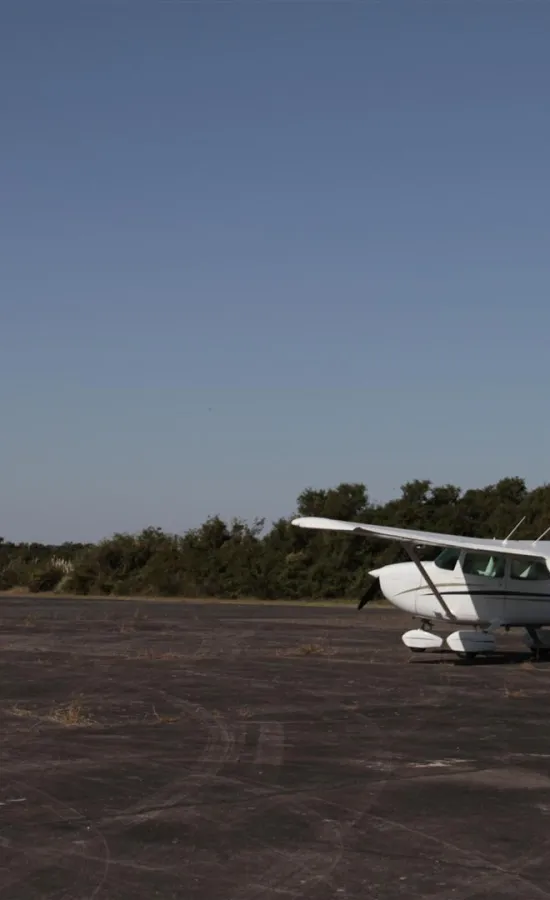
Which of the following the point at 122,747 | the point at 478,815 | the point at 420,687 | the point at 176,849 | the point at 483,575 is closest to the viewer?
the point at 176,849

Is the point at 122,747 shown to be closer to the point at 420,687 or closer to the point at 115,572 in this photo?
the point at 420,687

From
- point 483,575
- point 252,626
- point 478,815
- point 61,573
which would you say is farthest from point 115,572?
point 478,815

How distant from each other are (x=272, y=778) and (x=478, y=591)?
12.6 meters

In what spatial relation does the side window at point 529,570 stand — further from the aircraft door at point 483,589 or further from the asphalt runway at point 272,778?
the asphalt runway at point 272,778

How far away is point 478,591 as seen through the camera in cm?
2195

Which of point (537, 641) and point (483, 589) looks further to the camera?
point (537, 641)

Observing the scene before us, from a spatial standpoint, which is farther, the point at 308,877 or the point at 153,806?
the point at 153,806

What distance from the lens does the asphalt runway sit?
6.85 metres

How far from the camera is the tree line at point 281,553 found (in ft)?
164

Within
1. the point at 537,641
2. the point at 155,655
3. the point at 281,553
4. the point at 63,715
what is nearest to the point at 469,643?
the point at 537,641

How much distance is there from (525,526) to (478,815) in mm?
43130

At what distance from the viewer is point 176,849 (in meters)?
7.44

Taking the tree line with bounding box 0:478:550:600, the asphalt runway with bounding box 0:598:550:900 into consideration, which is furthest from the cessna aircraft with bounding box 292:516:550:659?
the tree line with bounding box 0:478:550:600

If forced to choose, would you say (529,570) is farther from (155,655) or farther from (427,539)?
(155,655)
